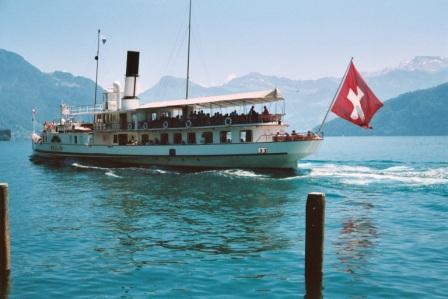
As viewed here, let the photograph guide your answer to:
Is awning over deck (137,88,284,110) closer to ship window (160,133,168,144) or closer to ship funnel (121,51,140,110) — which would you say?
ship funnel (121,51,140,110)

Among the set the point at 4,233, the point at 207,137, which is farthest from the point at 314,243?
the point at 207,137

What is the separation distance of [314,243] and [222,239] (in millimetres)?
7125

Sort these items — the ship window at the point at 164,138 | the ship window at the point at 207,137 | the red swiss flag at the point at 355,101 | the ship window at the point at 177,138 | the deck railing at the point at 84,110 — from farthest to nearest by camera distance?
the deck railing at the point at 84,110 → the ship window at the point at 164,138 → the ship window at the point at 177,138 → the ship window at the point at 207,137 → the red swiss flag at the point at 355,101

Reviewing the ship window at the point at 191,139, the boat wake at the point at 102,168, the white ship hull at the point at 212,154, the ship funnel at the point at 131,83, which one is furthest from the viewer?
the ship funnel at the point at 131,83

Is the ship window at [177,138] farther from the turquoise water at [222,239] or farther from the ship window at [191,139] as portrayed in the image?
the turquoise water at [222,239]

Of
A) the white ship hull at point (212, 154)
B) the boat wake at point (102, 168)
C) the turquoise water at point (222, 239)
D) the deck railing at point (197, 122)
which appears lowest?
the turquoise water at point (222, 239)

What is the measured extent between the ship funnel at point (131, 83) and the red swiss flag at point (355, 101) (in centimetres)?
2658

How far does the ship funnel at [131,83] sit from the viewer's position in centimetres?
5266

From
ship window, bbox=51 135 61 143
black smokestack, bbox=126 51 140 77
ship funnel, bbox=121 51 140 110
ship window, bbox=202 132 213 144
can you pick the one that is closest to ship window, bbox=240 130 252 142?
ship window, bbox=202 132 213 144

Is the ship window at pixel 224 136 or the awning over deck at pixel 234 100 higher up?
the awning over deck at pixel 234 100

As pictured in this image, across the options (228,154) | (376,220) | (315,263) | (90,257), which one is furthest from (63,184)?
(315,263)

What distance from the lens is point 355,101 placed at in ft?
108

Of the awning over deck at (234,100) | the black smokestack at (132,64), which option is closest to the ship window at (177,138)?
the awning over deck at (234,100)

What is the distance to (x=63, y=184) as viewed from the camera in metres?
39.1
